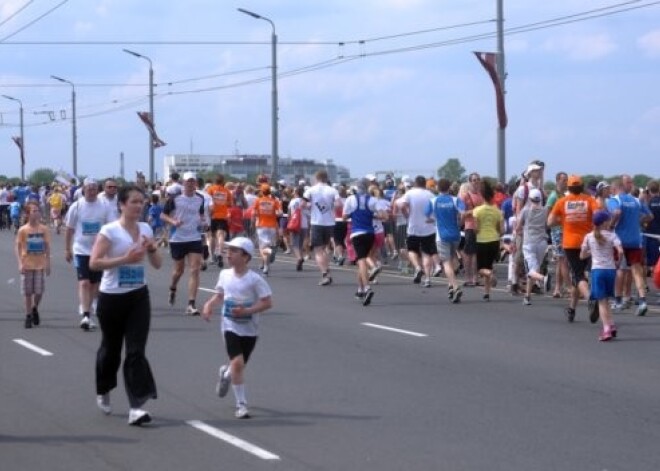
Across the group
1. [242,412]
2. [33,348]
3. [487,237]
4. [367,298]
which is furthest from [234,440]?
[487,237]

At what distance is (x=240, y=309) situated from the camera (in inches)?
388

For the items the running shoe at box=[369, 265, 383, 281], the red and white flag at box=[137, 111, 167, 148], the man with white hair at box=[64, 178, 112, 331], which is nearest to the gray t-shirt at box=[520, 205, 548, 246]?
the running shoe at box=[369, 265, 383, 281]

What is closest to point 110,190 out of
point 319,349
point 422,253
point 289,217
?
point 319,349

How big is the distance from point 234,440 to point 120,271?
1.68 m

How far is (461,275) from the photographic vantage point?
78.0 ft

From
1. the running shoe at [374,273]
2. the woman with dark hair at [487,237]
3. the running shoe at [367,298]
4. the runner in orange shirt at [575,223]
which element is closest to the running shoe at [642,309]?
the runner in orange shirt at [575,223]

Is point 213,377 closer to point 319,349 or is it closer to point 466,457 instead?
point 319,349

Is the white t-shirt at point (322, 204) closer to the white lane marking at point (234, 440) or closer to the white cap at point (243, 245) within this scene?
the white cap at point (243, 245)

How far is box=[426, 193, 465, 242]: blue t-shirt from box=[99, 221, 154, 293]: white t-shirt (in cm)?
1047

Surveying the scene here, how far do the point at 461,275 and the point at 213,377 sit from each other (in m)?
12.3

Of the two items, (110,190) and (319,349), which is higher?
(110,190)

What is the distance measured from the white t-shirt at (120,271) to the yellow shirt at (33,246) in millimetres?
6261

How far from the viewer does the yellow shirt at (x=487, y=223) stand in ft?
63.1

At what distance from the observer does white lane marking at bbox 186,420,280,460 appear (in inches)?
338
